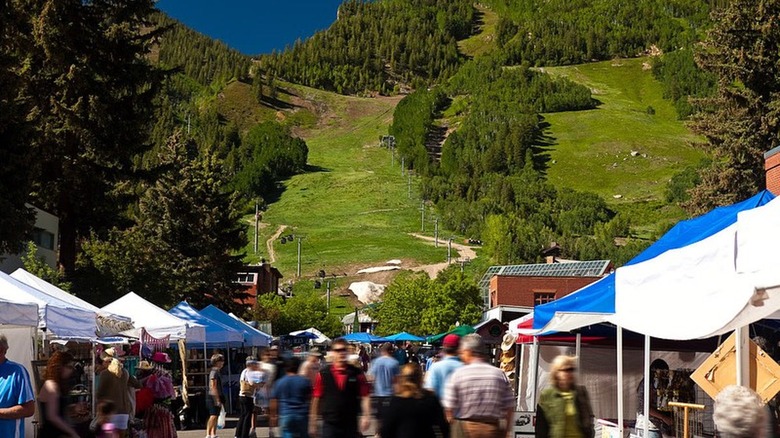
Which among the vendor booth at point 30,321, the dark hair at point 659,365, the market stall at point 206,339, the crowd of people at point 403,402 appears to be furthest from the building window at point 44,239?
the dark hair at point 659,365

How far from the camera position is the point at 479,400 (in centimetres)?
848

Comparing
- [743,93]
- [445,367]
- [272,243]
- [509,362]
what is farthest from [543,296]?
[445,367]

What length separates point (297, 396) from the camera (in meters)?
11.8

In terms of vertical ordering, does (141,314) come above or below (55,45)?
below

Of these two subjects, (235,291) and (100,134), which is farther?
(235,291)

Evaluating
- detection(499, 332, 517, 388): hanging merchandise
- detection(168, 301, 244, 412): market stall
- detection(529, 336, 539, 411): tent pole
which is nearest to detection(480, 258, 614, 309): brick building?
detection(168, 301, 244, 412): market stall

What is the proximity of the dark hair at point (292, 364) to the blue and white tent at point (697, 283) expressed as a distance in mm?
4224

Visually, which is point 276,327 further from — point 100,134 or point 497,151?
point 497,151

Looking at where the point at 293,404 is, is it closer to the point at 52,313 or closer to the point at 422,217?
the point at 52,313

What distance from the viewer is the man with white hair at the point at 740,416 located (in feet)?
16.0

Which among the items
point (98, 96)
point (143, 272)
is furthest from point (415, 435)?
point (143, 272)

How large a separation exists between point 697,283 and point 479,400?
2.00 meters

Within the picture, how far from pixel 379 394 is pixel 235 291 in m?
40.7

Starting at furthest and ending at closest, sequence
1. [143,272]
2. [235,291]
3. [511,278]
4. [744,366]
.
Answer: [511,278]
[235,291]
[143,272]
[744,366]
